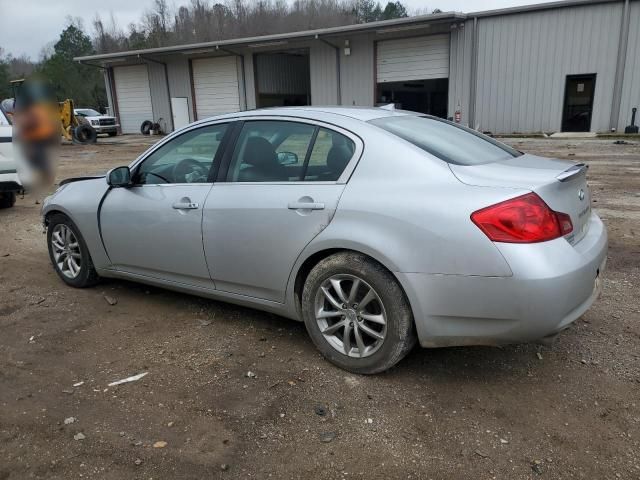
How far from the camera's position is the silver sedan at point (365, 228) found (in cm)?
268

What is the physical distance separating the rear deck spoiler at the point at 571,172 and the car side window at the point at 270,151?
4.90 ft

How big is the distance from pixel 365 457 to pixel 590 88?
2311cm

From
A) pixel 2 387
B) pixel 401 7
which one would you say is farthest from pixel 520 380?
pixel 401 7

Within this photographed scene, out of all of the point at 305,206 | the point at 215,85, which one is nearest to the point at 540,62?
the point at 215,85

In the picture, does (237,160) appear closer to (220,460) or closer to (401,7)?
(220,460)

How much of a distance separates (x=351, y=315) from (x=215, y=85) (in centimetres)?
2936

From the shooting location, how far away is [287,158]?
348cm

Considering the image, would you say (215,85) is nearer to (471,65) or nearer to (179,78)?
(179,78)

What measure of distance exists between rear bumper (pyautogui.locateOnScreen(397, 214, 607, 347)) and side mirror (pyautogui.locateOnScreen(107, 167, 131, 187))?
7.98 ft

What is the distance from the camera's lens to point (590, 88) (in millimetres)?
21594

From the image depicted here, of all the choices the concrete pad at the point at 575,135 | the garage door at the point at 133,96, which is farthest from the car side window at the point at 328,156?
the garage door at the point at 133,96

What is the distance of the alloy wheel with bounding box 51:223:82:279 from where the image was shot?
4.80m

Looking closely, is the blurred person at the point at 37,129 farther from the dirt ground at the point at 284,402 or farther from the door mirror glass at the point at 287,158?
the door mirror glass at the point at 287,158

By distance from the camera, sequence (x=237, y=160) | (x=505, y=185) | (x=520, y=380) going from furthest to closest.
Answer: (x=237, y=160) → (x=520, y=380) → (x=505, y=185)
